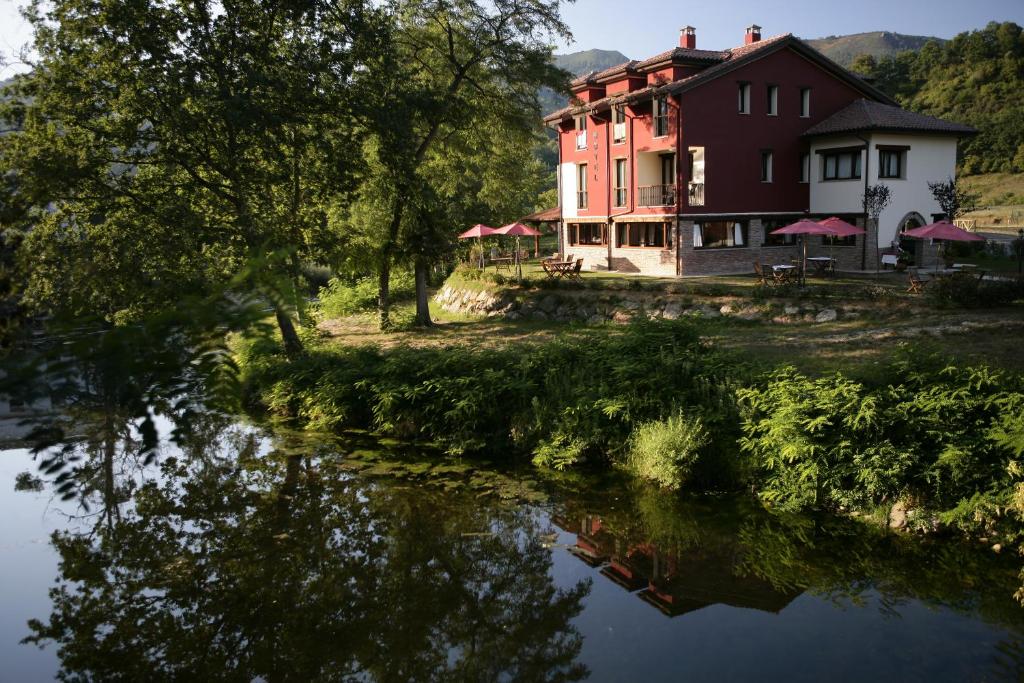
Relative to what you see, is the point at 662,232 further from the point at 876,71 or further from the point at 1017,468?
the point at 876,71

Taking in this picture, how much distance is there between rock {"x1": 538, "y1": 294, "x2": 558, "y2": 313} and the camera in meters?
26.2

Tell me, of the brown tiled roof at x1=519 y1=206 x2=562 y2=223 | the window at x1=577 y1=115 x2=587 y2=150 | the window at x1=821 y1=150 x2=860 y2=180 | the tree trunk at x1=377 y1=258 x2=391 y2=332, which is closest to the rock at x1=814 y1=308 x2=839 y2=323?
the window at x1=821 y1=150 x2=860 y2=180

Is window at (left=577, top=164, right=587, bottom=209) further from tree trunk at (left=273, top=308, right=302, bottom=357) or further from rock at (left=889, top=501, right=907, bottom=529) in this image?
rock at (left=889, top=501, right=907, bottom=529)

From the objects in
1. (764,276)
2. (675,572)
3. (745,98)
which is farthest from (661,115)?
(675,572)

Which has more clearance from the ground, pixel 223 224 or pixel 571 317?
pixel 223 224

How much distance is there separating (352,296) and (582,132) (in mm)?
13439

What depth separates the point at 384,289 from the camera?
2767 centimetres

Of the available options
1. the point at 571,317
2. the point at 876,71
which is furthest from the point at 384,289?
the point at 876,71

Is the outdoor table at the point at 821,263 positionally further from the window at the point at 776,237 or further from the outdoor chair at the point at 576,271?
the outdoor chair at the point at 576,271

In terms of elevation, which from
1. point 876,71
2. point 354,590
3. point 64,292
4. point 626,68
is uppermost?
point 876,71

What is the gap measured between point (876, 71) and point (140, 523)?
244ft

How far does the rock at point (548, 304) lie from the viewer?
2623cm

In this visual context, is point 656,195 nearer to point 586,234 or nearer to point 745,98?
point 745,98

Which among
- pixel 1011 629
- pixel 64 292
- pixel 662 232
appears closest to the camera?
pixel 1011 629
